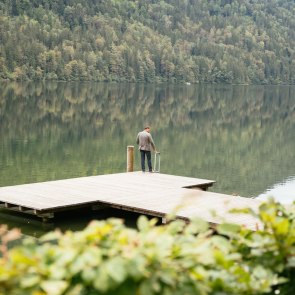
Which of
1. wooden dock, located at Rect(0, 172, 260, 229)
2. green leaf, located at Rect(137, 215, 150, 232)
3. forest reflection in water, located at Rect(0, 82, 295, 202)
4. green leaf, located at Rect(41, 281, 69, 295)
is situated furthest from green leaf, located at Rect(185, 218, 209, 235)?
forest reflection in water, located at Rect(0, 82, 295, 202)

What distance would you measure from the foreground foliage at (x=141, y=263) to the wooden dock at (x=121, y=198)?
8902mm

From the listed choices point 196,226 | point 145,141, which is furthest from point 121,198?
point 196,226

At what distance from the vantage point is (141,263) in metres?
3.11

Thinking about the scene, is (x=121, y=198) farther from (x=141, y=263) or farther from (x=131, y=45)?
(x=131, y=45)

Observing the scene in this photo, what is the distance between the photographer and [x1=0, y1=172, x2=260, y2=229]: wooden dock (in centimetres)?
1413

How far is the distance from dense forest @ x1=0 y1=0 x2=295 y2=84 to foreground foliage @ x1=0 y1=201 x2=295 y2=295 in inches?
4549

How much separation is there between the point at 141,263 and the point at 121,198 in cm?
1261

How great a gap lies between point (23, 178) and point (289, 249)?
65.1 ft

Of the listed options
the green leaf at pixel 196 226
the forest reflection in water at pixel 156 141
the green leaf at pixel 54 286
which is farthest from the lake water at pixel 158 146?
the green leaf at pixel 54 286

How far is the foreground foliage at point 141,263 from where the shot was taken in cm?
310

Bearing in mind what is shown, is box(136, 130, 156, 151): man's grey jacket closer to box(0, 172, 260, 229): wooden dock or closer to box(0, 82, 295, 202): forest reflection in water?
box(0, 172, 260, 229): wooden dock

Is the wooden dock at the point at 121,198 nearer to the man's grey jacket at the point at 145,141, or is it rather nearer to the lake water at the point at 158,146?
the lake water at the point at 158,146

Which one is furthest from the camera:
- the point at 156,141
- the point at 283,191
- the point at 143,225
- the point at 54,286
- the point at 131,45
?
the point at 131,45

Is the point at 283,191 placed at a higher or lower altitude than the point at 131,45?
lower
